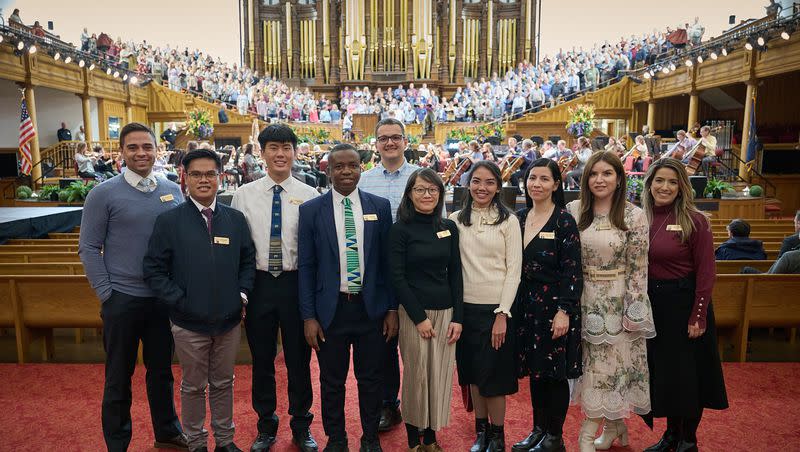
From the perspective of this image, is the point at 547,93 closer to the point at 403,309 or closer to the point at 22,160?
the point at 22,160

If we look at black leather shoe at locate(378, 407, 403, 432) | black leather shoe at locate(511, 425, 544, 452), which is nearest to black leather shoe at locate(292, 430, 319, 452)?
black leather shoe at locate(378, 407, 403, 432)

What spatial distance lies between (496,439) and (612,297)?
2.95 feet

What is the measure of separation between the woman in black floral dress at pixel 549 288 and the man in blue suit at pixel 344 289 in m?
0.66

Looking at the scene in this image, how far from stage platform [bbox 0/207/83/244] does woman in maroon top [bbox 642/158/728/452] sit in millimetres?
6771

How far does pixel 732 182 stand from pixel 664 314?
38.0ft

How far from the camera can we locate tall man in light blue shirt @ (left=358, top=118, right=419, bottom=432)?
125 inches

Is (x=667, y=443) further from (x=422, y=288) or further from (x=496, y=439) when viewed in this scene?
(x=422, y=288)

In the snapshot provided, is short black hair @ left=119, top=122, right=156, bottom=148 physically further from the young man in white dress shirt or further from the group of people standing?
the young man in white dress shirt

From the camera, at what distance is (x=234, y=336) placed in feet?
9.05

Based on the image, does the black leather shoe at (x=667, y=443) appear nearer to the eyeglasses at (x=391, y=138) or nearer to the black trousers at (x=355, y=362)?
the black trousers at (x=355, y=362)

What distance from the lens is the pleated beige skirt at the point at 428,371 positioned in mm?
2727

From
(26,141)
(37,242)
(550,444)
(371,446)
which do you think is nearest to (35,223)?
(37,242)

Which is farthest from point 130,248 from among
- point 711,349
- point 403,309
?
point 711,349

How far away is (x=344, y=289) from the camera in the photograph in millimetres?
2729
